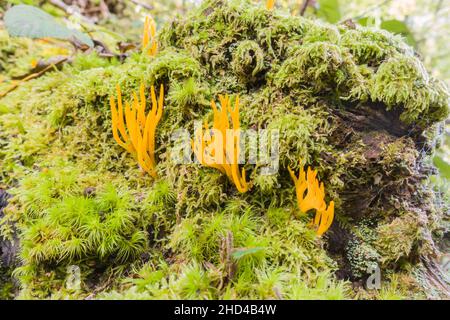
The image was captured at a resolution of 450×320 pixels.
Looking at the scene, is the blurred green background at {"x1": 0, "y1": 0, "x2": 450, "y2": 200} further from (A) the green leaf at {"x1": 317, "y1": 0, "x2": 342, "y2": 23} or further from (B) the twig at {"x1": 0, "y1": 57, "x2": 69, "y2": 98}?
(B) the twig at {"x1": 0, "y1": 57, "x2": 69, "y2": 98}

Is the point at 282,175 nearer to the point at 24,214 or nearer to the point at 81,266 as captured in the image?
the point at 81,266

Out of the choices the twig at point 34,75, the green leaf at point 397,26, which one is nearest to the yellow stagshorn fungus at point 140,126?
the twig at point 34,75

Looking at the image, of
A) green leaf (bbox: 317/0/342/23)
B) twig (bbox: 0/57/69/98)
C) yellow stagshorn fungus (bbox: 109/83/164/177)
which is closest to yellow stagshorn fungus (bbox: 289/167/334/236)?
yellow stagshorn fungus (bbox: 109/83/164/177)

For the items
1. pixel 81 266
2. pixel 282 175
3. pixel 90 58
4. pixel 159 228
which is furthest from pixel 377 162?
pixel 90 58

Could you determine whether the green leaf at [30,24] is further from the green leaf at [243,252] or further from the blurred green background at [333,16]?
the green leaf at [243,252]

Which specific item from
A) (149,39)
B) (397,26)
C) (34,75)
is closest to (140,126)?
(149,39)
